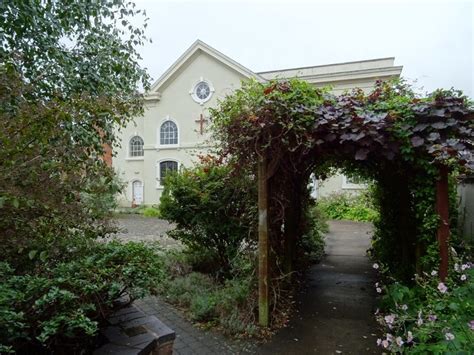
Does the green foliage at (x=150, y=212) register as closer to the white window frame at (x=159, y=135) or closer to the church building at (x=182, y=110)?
the church building at (x=182, y=110)

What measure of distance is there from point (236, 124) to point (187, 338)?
237cm

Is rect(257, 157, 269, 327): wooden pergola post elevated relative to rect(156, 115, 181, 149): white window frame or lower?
lower

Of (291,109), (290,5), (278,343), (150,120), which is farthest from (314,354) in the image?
(150,120)

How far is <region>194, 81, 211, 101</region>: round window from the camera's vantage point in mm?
15938

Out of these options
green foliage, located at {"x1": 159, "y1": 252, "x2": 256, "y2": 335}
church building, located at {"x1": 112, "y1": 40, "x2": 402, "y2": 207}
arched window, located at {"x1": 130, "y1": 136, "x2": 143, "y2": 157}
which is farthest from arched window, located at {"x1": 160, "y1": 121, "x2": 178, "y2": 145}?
green foliage, located at {"x1": 159, "y1": 252, "x2": 256, "y2": 335}

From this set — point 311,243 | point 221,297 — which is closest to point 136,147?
point 311,243

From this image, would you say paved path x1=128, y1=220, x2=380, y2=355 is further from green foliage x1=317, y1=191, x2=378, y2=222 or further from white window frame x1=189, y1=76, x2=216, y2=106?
white window frame x1=189, y1=76, x2=216, y2=106

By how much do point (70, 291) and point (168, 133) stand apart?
613 inches

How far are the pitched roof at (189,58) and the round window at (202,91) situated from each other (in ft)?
4.66

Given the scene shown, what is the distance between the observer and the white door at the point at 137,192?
17531 mm

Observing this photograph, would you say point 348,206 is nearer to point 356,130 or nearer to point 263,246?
point 263,246

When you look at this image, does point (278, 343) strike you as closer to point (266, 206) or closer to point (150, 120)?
point (266, 206)

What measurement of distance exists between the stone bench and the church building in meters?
12.1

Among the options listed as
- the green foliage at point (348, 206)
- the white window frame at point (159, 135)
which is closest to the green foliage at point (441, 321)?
the green foliage at point (348, 206)
